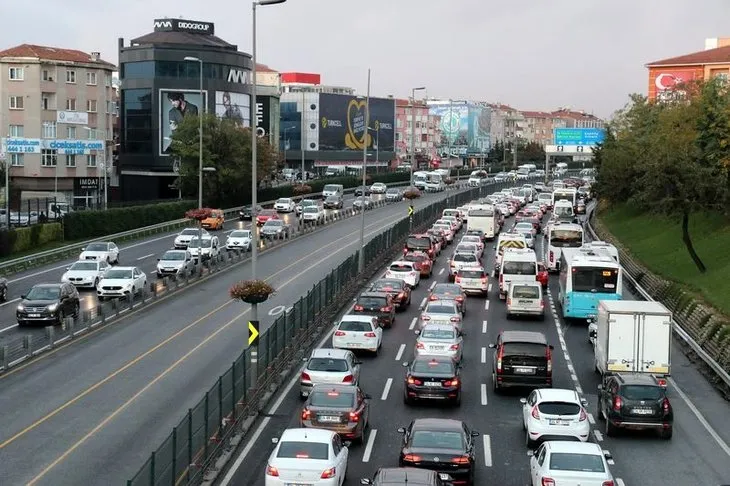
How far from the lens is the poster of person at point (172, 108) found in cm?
10931

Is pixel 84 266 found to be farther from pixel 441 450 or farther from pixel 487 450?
pixel 441 450

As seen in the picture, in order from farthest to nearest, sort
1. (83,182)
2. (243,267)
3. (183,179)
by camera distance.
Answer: (83,182) → (183,179) → (243,267)

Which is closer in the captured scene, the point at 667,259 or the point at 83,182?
the point at 667,259

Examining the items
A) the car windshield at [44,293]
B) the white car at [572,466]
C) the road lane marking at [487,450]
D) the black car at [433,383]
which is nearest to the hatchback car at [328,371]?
the black car at [433,383]

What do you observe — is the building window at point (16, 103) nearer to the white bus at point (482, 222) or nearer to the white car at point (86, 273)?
the white bus at point (482, 222)

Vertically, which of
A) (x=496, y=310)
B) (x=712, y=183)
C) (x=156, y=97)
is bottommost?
(x=496, y=310)

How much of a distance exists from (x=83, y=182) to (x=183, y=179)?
14783 mm

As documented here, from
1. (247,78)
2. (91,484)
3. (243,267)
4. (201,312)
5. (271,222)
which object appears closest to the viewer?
(91,484)

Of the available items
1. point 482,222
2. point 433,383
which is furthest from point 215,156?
point 433,383

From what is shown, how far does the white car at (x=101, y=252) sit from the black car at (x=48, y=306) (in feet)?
50.7

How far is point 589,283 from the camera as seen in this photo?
40.9m

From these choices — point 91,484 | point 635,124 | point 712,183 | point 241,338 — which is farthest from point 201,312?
point 635,124

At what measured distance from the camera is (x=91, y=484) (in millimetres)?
20250

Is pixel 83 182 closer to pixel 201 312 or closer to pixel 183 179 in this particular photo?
pixel 183 179
